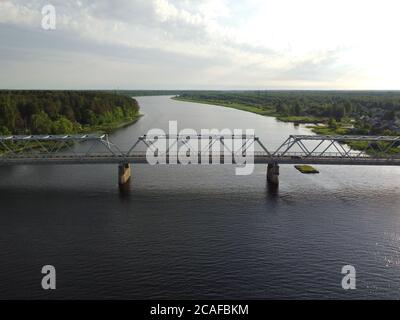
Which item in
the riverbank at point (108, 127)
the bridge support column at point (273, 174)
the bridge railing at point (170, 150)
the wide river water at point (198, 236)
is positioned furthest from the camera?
the riverbank at point (108, 127)

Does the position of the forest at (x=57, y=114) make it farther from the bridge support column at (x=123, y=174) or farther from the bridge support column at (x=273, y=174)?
the bridge support column at (x=273, y=174)

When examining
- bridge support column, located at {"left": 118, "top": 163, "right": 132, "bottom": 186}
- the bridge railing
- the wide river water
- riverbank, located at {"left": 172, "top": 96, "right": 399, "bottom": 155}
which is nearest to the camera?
the wide river water

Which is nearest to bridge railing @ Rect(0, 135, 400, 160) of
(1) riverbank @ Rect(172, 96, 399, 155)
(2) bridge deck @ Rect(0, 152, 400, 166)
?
(2) bridge deck @ Rect(0, 152, 400, 166)

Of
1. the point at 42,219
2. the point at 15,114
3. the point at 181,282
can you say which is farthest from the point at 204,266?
the point at 15,114

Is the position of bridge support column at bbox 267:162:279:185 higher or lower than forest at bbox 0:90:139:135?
lower

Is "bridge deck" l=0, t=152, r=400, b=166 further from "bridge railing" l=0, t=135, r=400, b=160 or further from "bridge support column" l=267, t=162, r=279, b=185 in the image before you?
"bridge support column" l=267, t=162, r=279, b=185

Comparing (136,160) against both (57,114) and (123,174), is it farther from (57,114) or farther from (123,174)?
(57,114)

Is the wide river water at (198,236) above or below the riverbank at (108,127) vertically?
below

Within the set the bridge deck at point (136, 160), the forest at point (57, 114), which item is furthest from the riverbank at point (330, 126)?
the forest at point (57, 114)

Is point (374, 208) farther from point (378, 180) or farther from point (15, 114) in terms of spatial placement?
point (15, 114)
